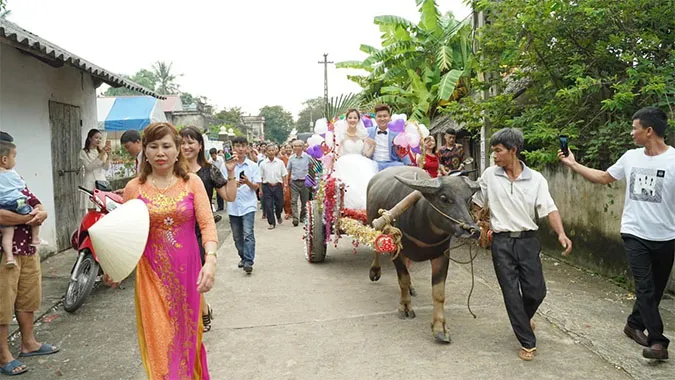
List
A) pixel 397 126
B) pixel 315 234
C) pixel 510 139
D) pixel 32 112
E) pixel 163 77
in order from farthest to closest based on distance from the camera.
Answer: pixel 163 77, pixel 32 112, pixel 315 234, pixel 397 126, pixel 510 139

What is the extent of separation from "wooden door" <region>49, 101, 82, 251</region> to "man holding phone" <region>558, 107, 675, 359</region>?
23.4 ft

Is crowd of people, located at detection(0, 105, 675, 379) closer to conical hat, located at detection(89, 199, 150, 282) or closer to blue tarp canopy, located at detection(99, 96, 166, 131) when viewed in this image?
conical hat, located at detection(89, 199, 150, 282)

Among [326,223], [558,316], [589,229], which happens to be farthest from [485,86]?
[558,316]

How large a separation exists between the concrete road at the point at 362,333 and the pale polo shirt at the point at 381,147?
4.81ft

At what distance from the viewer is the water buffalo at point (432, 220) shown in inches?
147

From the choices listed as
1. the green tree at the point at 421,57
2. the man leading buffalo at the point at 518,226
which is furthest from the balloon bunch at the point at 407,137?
the green tree at the point at 421,57

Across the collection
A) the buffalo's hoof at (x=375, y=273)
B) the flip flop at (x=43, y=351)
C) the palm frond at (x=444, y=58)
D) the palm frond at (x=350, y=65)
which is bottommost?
the flip flop at (x=43, y=351)

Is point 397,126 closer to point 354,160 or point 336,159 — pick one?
point 354,160

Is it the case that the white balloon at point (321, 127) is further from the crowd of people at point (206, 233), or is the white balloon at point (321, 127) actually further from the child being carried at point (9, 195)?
the child being carried at point (9, 195)

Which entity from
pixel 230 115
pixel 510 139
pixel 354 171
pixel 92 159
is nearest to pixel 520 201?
pixel 510 139

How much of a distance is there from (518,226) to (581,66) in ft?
10.6

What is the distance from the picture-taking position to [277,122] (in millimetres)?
80438

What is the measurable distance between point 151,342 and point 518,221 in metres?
2.66

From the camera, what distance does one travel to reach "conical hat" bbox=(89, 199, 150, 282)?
2.59m
